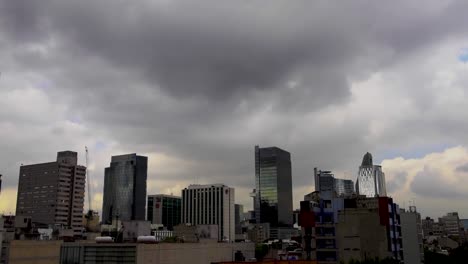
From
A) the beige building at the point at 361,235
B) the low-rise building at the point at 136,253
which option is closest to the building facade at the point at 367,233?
the beige building at the point at 361,235

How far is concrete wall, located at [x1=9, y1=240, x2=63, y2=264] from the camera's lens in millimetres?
100156

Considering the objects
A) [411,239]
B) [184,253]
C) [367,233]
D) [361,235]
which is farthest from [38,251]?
[411,239]

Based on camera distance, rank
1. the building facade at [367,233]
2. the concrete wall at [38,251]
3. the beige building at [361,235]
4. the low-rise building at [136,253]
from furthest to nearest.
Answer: the building facade at [367,233]
the beige building at [361,235]
the concrete wall at [38,251]
the low-rise building at [136,253]

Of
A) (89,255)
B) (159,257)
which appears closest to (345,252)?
(159,257)

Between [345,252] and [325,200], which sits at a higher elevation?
[325,200]

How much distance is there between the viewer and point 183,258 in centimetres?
10006

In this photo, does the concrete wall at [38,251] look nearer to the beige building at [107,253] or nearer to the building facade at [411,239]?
the beige building at [107,253]

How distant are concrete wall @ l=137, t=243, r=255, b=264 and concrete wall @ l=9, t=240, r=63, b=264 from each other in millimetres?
23293

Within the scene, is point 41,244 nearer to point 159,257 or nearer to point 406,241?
point 159,257

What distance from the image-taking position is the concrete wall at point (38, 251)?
100 m

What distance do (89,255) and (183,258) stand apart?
61.1 feet

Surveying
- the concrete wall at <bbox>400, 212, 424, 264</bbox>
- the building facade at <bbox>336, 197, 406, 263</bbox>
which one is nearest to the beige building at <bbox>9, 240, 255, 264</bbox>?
the building facade at <bbox>336, 197, 406, 263</bbox>

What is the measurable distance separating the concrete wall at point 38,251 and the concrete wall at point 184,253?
23293mm

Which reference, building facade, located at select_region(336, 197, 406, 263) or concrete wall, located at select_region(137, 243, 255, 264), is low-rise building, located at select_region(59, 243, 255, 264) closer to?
concrete wall, located at select_region(137, 243, 255, 264)
